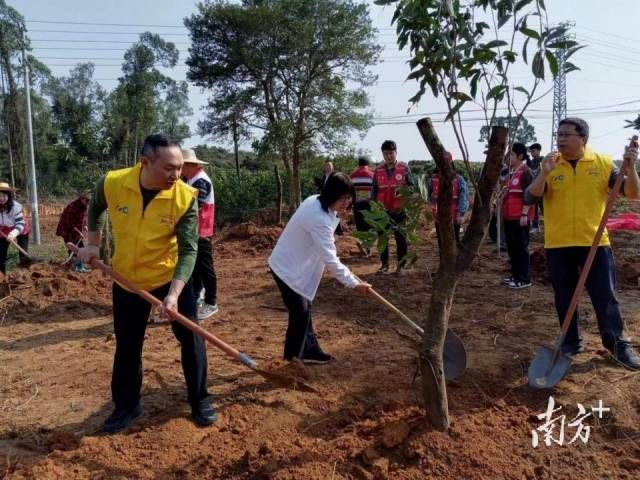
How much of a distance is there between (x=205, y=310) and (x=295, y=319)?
2.15m

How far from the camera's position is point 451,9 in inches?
83.6

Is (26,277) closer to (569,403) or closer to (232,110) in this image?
(569,403)

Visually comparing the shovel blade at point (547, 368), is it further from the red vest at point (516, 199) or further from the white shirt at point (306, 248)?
the red vest at point (516, 199)

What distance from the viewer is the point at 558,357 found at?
357cm

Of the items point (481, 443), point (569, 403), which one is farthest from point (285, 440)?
point (569, 403)

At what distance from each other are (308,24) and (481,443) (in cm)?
1299

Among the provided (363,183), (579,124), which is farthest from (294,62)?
(579,124)

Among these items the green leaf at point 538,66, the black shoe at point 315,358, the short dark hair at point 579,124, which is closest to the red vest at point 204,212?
the black shoe at point 315,358

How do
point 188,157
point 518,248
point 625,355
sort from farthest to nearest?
point 518,248 → point 188,157 → point 625,355

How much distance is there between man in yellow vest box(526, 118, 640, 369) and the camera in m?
3.70

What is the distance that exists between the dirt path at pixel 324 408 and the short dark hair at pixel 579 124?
1.64m

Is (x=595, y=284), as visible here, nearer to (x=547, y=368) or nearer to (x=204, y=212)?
(x=547, y=368)

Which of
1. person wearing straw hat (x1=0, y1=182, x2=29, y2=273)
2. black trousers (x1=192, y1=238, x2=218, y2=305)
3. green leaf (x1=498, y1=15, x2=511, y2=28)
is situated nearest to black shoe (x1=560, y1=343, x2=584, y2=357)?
green leaf (x1=498, y1=15, x2=511, y2=28)

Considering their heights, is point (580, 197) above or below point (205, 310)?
above
